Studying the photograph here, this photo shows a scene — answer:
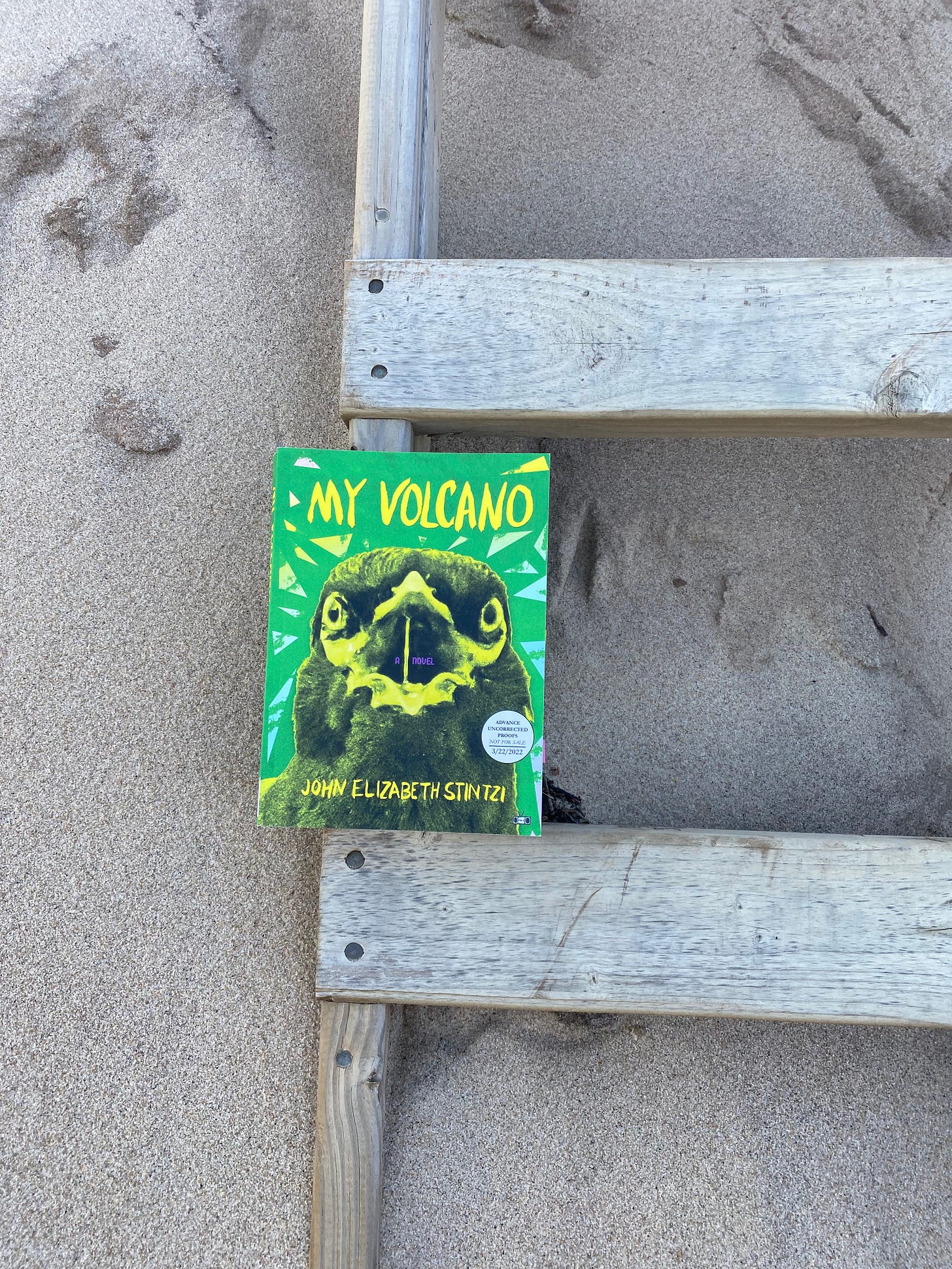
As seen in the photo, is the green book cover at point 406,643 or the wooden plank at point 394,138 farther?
the wooden plank at point 394,138

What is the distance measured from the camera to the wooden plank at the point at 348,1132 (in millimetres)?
893

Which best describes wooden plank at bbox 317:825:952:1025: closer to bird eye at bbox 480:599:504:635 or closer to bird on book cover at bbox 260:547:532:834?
bird on book cover at bbox 260:547:532:834

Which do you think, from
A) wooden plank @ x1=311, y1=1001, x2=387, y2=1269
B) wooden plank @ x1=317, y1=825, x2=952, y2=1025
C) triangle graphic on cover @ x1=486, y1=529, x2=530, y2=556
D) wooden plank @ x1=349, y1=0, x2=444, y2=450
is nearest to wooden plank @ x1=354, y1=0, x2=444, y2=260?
wooden plank @ x1=349, y1=0, x2=444, y2=450

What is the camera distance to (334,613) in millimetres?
887

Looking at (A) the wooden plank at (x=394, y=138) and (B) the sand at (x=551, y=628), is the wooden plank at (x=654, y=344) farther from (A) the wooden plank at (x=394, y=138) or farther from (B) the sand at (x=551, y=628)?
(B) the sand at (x=551, y=628)

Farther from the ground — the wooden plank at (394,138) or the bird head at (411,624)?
the wooden plank at (394,138)

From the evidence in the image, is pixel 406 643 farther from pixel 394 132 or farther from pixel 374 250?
pixel 394 132

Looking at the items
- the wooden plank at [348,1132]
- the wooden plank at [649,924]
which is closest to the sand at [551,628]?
the wooden plank at [348,1132]

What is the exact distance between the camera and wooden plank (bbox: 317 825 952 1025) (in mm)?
863

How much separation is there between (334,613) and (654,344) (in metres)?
0.44

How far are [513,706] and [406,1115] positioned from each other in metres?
0.50

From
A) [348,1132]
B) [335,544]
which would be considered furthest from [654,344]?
[348,1132]

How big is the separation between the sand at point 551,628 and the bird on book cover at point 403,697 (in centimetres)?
22

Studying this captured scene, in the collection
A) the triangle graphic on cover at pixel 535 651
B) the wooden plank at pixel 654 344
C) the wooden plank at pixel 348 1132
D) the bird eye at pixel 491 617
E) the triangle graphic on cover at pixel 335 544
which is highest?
the wooden plank at pixel 654 344
